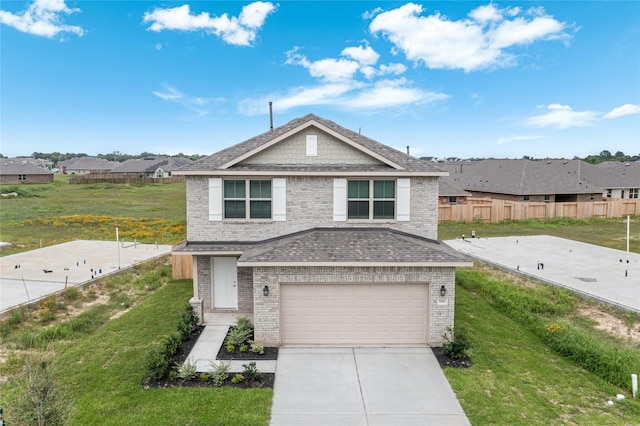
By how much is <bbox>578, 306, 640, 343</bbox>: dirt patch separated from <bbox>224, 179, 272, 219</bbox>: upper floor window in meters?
11.2

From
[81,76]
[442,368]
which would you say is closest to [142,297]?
[442,368]

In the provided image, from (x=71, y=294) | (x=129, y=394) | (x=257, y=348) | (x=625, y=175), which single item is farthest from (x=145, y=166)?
(x=129, y=394)

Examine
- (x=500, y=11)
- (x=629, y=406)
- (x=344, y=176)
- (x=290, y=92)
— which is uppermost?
(x=500, y=11)

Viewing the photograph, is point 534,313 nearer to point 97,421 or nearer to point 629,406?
point 629,406

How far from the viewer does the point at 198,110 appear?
49781mm

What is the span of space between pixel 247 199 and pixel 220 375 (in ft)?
18.9

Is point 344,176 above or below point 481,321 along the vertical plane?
above

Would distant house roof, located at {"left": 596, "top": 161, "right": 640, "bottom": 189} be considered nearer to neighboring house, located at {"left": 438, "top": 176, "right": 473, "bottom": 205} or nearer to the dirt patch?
neighboring house, located at {"left": 438, "top": 176, "right": 473, "bottom": 205}

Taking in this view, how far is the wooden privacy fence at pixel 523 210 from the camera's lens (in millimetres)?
33719

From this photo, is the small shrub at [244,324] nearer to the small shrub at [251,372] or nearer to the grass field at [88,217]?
the small shrub at [251,372]

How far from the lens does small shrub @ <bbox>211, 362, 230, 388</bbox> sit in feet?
29.1

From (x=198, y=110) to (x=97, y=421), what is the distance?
47148mm

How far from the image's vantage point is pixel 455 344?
10266mm

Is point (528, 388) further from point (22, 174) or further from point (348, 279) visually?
point (22, 174)
